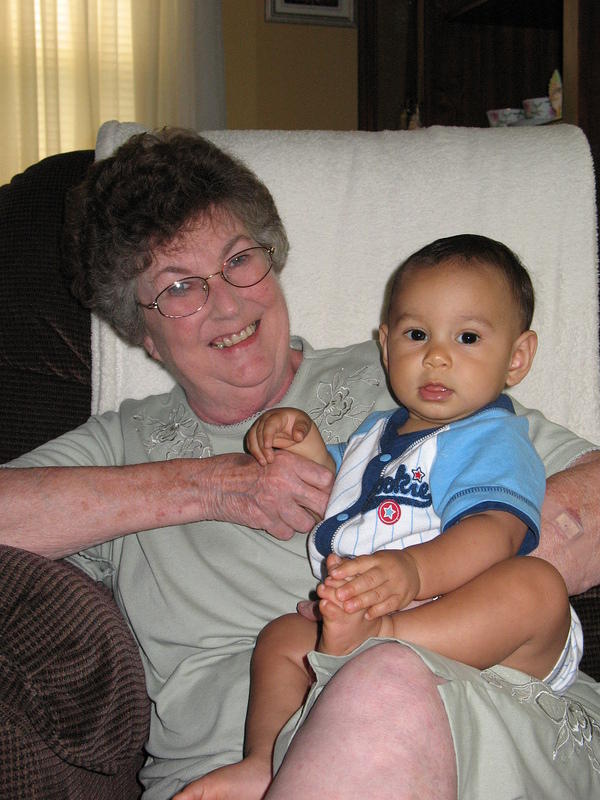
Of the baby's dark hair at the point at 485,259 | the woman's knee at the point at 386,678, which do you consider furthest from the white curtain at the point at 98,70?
the woman's knee at the point at 386,678

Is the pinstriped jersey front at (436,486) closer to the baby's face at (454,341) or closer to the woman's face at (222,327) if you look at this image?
the baby's face at (454,341)

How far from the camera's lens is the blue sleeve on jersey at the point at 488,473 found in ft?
3.20

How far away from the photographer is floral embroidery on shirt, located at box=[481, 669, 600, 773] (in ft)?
2.87

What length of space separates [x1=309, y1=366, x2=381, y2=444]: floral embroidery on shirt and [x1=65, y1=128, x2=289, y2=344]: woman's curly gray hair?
10.0 inches

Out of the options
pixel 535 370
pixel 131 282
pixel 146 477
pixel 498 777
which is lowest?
pixel 498 777

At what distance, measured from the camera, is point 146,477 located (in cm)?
131

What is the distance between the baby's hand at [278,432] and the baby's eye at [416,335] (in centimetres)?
22

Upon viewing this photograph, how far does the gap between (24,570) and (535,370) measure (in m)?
0.96

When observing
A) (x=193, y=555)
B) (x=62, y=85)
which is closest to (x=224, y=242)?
(x=193, y=555)

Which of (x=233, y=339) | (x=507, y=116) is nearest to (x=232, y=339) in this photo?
(x=233, y=339)

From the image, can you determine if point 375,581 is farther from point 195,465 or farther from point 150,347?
point 150,347

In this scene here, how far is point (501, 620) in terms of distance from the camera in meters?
0.88

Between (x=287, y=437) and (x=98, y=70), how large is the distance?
3.13 metres

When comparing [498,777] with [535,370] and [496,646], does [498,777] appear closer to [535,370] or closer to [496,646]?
[496,646]
